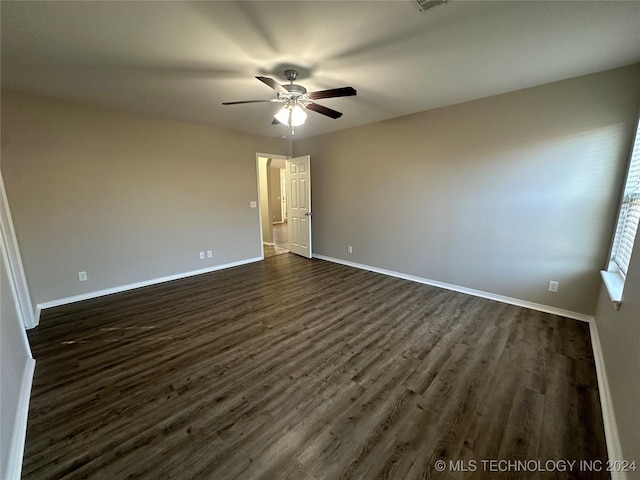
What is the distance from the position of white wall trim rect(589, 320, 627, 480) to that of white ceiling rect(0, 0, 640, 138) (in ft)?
8.08

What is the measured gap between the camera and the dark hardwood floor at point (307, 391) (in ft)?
4.47

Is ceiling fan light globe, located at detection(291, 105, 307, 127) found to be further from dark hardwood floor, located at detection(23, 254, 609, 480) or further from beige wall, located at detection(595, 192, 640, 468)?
beige wall, located at detection(595, 192, 640, 468)

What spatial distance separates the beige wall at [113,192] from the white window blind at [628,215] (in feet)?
16.5

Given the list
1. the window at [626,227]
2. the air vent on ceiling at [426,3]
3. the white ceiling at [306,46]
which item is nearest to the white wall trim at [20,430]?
the white ceiling at [306,46]

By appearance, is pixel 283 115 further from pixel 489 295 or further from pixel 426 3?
pixel 489 295

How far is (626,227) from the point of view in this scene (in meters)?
2.33

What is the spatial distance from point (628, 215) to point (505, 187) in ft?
3.38

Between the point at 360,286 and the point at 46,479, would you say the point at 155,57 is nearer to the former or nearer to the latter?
the point at 46,479

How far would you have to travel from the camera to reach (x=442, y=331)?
2.58m

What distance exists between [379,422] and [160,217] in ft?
13.2

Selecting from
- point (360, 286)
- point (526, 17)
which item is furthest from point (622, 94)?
point (360, 286)

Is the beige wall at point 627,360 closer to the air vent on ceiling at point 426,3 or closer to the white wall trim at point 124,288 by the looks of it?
the air vent on ceiling at point 426,3

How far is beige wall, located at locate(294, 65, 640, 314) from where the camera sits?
98.3 inches

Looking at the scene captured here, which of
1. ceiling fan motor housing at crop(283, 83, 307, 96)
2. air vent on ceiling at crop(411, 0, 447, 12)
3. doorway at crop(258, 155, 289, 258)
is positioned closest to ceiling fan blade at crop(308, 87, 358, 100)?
ceiling fan motor housing at crop(283, 83, 307, 96)
